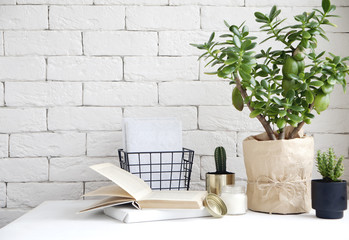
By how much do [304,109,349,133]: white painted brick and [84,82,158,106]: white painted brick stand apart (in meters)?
0.54

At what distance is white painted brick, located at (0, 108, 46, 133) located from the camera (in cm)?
141

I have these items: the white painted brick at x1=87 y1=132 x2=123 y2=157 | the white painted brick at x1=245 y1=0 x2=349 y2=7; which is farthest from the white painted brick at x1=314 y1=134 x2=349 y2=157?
the white painted brick at x1=87 y1=132 x2=123 y2=157

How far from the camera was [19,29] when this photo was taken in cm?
141

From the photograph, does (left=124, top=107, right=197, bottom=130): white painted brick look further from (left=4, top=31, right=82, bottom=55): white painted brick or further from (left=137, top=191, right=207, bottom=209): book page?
(left=137, top=191, right=207, bottom=209): book page

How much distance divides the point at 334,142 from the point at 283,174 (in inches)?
17.6

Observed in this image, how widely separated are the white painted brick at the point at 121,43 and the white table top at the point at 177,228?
0.56 m

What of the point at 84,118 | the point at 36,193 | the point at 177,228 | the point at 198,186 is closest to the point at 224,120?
the point at 198,186

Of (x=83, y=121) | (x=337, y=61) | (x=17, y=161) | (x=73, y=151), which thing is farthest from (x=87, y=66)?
(x=337, y=61)

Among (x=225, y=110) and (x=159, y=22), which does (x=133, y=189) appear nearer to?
(x=225, y=110)

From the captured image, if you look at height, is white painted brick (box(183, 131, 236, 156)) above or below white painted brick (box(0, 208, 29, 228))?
above

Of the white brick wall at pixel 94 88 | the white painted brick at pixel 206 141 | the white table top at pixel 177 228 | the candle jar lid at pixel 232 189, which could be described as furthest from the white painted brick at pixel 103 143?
the candle jar lid at pixel 232 189

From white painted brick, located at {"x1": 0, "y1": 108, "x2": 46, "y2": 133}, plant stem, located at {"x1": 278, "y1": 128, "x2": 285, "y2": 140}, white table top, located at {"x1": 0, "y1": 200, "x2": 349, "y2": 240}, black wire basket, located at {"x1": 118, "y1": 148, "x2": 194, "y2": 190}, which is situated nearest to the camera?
white table top, located at {"x1": 0, "y1": 200, "x2": 349, "y2": 240}

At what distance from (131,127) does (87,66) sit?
0.30 meters

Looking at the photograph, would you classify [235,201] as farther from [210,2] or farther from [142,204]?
[210,2]
